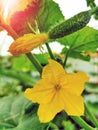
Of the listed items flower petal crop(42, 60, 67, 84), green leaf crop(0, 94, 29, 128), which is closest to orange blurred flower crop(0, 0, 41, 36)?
flower petal crop(42, 60, 67, 84)

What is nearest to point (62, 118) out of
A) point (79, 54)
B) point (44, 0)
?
point (79, 54)

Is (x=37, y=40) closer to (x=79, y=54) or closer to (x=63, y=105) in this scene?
(x=63, y=105)

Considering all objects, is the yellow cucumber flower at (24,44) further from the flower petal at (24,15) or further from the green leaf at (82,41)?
the green leaf at (82,41)

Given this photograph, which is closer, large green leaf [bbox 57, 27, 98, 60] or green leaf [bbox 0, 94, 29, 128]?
large green leaf [bbox 57, 27, 98, 60]

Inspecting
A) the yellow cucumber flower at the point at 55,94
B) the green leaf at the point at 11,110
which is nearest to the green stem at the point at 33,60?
the yellow cucumber flower at the point at 55,94

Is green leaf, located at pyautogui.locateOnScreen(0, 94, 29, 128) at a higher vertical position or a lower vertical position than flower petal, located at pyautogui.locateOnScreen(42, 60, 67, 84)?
lower

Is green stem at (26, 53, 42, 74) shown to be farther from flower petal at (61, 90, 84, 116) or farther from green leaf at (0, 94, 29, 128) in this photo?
green leaf at (0, 94, 29, 128)
